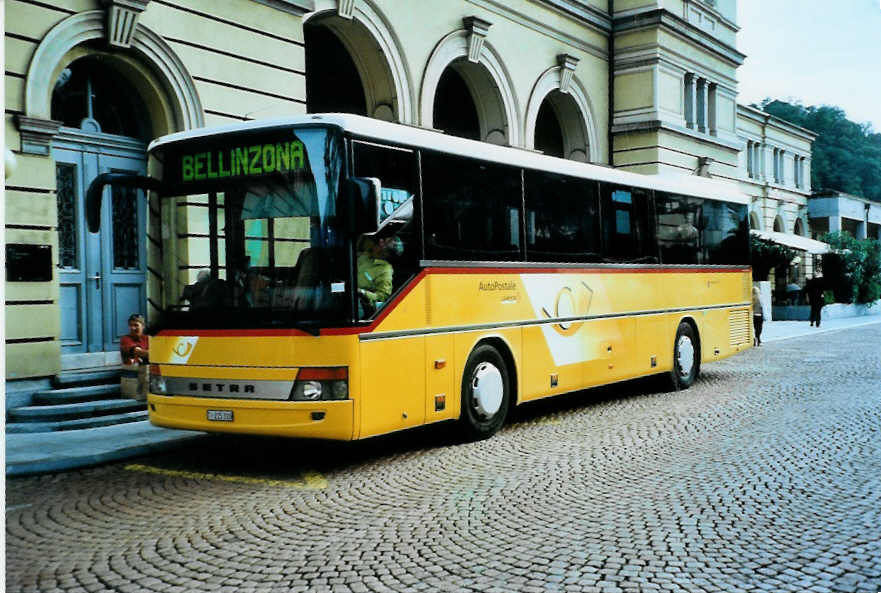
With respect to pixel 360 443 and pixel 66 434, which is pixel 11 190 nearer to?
pixel 66 434

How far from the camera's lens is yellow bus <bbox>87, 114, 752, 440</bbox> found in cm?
789

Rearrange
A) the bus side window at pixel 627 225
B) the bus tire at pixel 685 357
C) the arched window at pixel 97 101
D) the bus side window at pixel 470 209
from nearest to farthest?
the bus side window at pixel 470 209 → the bus side window at pixel 627 225 → the arched window at pixel 97 101 → the bus tire at pixel 685 357

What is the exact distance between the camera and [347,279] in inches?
309

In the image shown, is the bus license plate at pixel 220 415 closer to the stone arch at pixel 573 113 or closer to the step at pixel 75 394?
the step at pixel 75 394

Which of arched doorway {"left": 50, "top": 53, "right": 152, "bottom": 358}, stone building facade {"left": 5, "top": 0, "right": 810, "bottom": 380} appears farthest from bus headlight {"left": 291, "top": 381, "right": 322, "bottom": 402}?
arched doorway {"left": 50, "top": 53, "right": 152, "bottom": 358}

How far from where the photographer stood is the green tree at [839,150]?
214 ft

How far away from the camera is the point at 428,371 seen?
29.1ft

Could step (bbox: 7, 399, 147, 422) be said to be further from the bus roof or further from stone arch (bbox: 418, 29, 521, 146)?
stone arch (bbox: 418, 29, 521, 146)

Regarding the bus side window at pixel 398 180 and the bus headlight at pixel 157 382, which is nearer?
the bus side window at pixel 398 180

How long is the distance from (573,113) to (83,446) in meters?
18.0

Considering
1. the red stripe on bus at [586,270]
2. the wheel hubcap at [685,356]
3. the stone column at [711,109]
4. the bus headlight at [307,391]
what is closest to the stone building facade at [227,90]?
the bus headlight at [307,391]

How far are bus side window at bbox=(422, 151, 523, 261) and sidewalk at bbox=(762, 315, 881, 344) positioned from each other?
16122mm

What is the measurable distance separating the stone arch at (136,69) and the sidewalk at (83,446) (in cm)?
406

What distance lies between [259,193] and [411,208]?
4.87 ft
